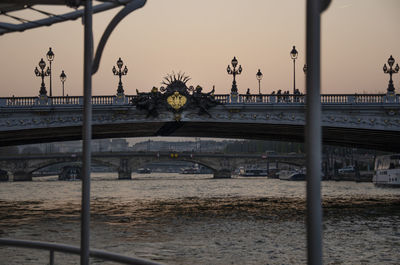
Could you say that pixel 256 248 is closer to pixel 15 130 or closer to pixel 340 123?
pixel 340 123

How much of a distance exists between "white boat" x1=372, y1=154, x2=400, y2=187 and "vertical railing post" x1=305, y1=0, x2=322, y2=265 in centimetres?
8217

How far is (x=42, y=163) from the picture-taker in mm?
135500

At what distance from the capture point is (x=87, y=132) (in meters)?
6.49

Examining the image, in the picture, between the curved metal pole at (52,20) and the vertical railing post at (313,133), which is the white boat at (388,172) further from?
the vertical railing post at (313,133)

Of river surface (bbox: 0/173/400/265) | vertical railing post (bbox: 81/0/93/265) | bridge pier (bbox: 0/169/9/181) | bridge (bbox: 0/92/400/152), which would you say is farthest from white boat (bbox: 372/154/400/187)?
bridge pier (bbox: 0/169/9/181)

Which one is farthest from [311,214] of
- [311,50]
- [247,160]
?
[247,160]

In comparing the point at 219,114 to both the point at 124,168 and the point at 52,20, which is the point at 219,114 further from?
the point at 124,168

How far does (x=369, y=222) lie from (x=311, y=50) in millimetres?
37692

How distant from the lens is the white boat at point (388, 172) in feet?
273

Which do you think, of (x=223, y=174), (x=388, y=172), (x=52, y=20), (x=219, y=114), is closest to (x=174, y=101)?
(x=219, y=114)

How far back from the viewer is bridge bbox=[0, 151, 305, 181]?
13088 cm

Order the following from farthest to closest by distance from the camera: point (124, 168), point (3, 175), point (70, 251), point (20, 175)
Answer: point (124, 168) → point (3, 175) → point (20, 175) → point (70, 251)

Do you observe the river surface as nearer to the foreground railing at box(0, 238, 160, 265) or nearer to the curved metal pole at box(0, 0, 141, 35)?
the curved metal pole at box(0, 0, 141, 35)

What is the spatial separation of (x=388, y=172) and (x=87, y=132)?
8278 cm
